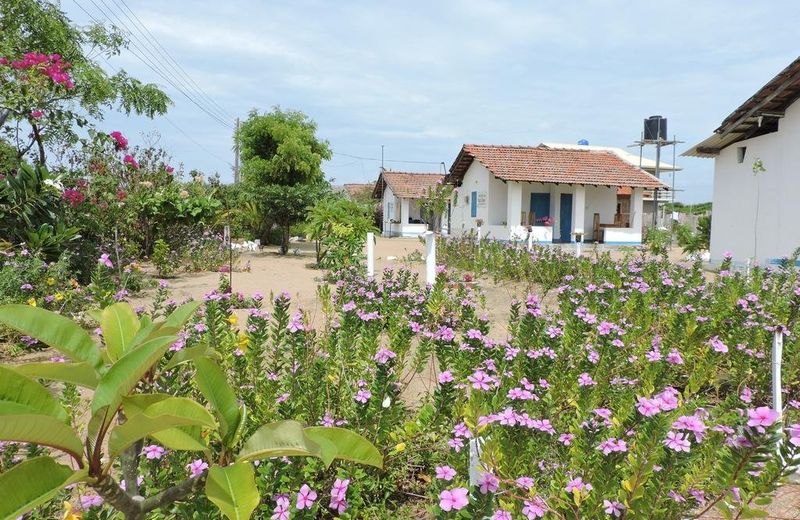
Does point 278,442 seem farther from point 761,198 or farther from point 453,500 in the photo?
point 761,198

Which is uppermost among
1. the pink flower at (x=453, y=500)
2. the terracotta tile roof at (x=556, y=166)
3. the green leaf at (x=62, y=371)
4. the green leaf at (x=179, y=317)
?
the terracotta tile roof at (x=556, y=166)

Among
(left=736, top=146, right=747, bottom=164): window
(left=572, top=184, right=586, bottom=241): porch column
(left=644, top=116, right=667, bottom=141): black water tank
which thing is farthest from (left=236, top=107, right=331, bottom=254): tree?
(left=644, top=116, right=667, bottom=141): black water tank

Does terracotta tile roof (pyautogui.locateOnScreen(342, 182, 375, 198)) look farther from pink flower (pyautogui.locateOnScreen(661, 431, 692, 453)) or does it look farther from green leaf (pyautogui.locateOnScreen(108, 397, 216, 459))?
green leaf (pyautogui.locateOnScreen(108, 397, 216, 459))

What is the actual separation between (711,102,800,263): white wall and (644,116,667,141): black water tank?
18.3 metres

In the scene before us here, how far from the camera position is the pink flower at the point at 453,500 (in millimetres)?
1460

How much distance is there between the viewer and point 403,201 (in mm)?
33062

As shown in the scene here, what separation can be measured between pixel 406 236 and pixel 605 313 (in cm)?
2789

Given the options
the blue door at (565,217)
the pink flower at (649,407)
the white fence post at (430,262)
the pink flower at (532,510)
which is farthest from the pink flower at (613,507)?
the blue door at (565,217)

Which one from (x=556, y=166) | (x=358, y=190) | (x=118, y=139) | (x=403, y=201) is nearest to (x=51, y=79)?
(x=118, y=139)

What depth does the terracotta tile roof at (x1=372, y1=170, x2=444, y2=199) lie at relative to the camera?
32.4m

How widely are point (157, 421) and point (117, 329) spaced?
572 mm

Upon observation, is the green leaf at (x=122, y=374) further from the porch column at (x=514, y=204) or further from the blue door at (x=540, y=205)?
the blue door at (x=540, y=205)

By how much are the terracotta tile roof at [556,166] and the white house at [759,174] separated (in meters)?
7.59

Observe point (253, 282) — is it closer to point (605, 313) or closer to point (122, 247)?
point (122, 247)
